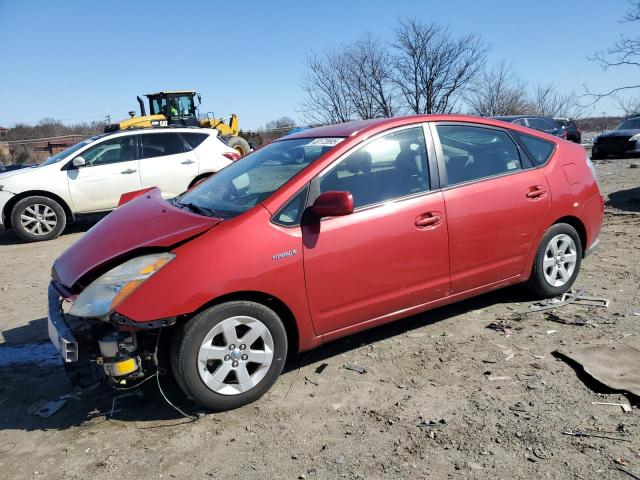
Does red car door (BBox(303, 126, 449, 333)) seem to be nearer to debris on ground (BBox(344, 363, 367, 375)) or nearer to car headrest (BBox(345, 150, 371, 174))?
car headrest (BBox(345, 150, 371, 174))

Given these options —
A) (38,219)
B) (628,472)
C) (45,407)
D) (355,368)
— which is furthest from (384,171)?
(38,219)

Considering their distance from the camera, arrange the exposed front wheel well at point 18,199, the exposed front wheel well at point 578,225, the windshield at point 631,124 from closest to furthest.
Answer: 1. the exposed front wheel well at point 578,225
2. the exposed front wheel well at point 18,199
3. the windshield at point 631,124

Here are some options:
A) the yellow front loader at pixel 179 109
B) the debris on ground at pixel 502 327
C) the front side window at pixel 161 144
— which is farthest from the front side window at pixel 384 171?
the yellow front loader at pixel 179 109

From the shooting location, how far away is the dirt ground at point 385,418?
2.64 meters

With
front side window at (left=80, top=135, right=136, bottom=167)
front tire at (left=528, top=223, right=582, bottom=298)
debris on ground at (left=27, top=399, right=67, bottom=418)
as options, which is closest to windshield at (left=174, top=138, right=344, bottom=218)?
debris on ground at (left=27, top=399, right=67, bottom=418)

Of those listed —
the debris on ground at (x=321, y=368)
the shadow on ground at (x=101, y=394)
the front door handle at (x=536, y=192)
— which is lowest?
the debris on ground at (x=321, y=368)

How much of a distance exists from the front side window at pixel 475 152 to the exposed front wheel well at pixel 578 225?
662 millimetres

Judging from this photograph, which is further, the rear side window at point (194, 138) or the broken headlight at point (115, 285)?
the rear side window at point (194, 138)

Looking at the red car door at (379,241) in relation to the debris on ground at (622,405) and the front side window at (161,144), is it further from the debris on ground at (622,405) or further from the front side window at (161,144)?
the front side window at (161,144)

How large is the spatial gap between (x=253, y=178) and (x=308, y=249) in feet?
3.20

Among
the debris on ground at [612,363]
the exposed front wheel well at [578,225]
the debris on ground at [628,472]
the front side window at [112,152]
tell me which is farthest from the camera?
the front side window at [112,152]

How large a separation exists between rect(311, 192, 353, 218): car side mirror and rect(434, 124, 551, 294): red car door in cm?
97

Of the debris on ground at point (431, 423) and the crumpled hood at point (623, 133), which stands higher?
the crumpled hood at point (623, 133)

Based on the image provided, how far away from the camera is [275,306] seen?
3328 millimetres
